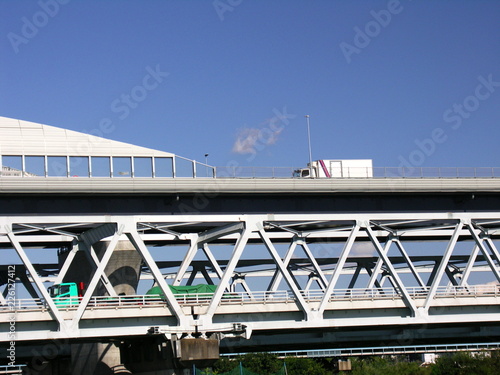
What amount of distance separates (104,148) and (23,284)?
16.1 m

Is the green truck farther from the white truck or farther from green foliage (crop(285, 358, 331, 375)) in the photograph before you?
green foliage (crop(285, 358, 331, 375))

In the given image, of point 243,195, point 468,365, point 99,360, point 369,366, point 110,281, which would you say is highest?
→ point 243,195

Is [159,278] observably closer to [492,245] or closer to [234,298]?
[234,298]

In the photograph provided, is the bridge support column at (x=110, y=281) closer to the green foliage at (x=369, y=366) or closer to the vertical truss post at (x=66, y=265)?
the vertical truss post at (x=66, y=265)

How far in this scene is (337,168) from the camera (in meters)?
70.6

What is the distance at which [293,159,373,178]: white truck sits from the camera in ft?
228

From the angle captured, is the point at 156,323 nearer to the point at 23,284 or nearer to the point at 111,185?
the point at 111,185

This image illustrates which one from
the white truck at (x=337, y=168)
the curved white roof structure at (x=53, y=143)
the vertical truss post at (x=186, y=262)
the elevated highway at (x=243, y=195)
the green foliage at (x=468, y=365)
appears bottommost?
the green foliage at (x=468, y=365)

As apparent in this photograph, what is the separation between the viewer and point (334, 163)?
70688 mm

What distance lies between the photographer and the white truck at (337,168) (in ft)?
228

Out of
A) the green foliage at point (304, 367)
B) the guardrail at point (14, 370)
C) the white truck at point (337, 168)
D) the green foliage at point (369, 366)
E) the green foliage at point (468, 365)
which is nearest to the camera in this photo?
the green foliage at point (468, 365)

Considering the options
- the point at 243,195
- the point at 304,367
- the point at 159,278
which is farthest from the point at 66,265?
the point at 304,367

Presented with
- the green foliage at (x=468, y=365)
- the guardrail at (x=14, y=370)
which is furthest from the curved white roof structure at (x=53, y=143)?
the green foliage at (x=468, y=365)


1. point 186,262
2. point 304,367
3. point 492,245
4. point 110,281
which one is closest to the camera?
point 186,262
